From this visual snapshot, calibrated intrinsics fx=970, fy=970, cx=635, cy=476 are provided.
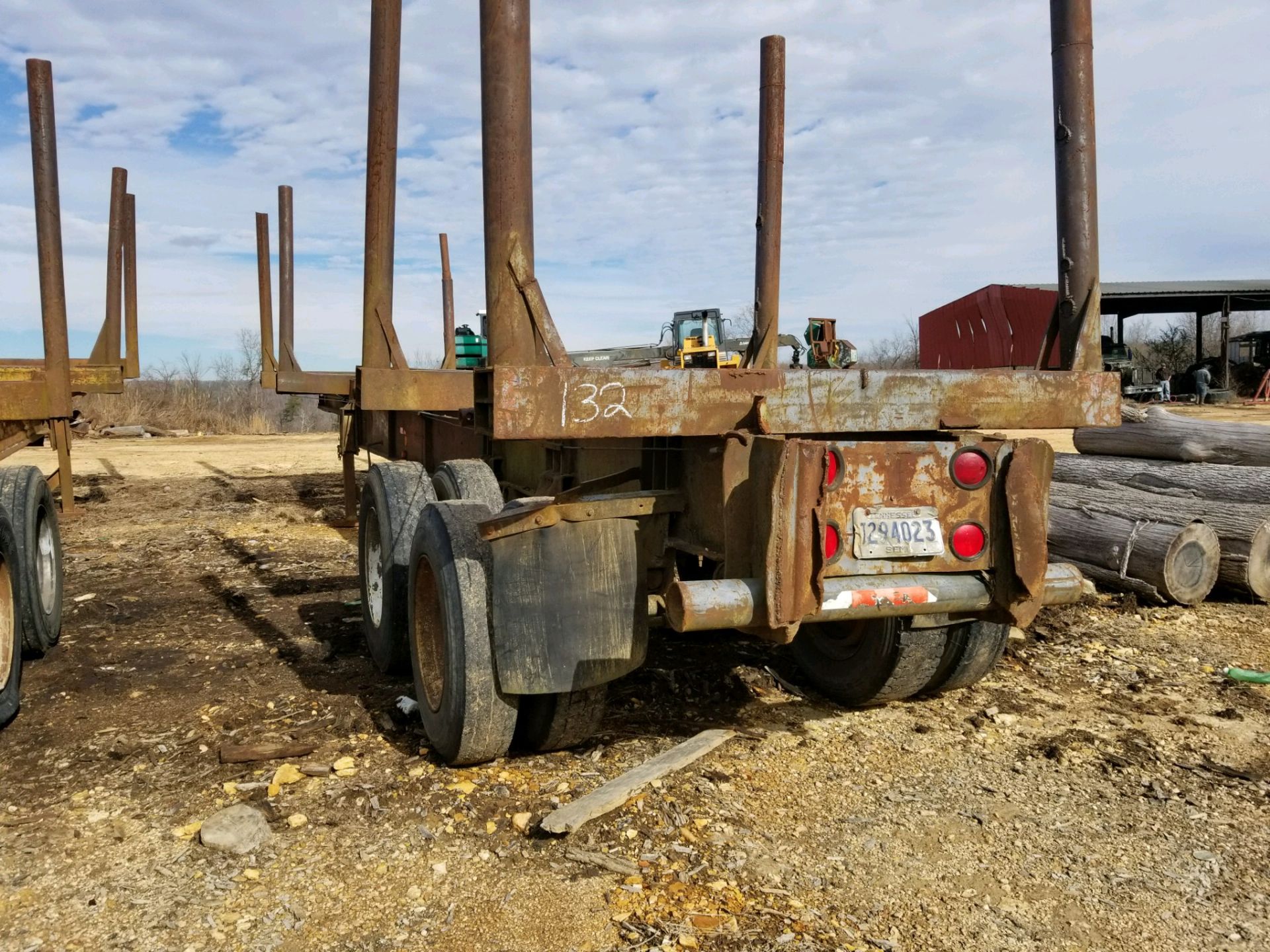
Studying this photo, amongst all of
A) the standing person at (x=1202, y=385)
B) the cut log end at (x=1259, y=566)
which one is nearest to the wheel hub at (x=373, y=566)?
the cut log end at (x=1259, y=566)

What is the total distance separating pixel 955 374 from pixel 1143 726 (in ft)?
6.64

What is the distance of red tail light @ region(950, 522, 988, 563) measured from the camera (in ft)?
10.7

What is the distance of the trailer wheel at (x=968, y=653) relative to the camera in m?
4.21

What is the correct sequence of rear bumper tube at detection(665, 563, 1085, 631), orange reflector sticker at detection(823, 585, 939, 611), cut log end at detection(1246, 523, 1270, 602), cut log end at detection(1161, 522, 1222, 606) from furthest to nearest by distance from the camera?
cut log end at detection(1246, 523, 1270, 602) → cut log end at detection(1161, 522, 1222, 606) → orange reflector sticker at detection(823, 585, 939, 611) → rear bumper tube at detection(665, 563, 1085, 631)

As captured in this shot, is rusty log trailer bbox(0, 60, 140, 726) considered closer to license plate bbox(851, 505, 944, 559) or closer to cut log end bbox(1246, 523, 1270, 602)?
license plate bbox(851, 505, 944, 559)

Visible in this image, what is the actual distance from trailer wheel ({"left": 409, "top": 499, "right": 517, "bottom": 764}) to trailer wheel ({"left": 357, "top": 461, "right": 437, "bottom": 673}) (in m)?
0.98

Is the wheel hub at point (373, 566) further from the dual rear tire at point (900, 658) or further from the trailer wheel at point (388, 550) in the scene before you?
the dual rear tire at point (900, 658)

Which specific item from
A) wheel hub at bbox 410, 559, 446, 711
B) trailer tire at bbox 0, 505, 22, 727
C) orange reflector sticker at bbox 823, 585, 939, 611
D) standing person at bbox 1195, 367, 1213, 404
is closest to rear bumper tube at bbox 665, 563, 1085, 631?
orange reflector sticker at bbox 823, 585, 939, 611

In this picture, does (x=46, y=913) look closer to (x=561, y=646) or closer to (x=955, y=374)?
(x=561, y=646)

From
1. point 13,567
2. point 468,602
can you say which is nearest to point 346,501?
point 13,567

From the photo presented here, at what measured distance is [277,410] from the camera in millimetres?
37344

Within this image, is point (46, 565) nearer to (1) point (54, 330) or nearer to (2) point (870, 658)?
(1) point (54, 330)

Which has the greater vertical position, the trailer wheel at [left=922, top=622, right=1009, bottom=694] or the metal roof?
the metal roof

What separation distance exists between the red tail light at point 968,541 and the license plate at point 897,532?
6 centimetres
